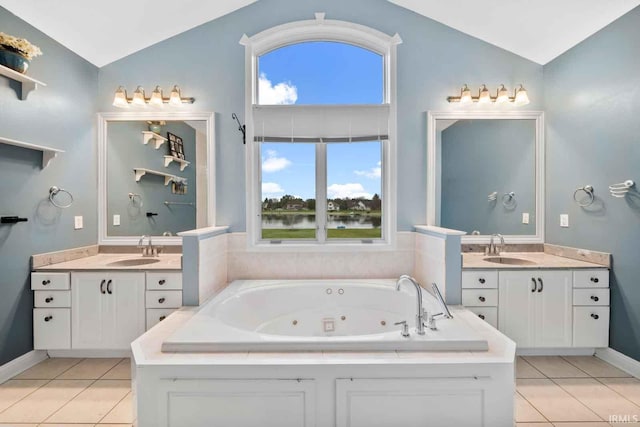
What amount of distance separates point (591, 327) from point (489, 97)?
2.08 metres

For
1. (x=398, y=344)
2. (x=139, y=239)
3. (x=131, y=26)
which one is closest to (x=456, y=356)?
(x=398, y=344)

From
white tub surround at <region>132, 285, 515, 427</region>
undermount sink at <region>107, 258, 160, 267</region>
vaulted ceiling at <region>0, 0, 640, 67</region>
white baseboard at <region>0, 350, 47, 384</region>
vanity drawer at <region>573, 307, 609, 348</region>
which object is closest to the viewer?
white tub surround at <region>132, 285, 515, 427</region>

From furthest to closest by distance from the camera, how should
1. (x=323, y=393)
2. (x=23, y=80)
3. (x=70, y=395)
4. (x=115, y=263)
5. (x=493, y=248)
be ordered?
(x=493, y=248)
(x=115, y=263)
(x=23, y=80)
(x=70, y=395)
(x=323, y=393)

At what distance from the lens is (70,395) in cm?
210

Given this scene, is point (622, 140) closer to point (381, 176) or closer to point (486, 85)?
point (486, 85)

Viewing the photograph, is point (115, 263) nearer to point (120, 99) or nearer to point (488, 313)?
point (120, 99)

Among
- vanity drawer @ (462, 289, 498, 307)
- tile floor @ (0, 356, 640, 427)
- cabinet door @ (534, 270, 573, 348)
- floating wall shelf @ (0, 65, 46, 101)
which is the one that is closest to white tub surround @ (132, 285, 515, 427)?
tile floor @ (0, 356, 640, 427)

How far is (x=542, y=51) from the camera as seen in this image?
2.91 meters

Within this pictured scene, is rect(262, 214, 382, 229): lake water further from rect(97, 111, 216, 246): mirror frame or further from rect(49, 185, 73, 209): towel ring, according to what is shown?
rect(49, 185, 73, 209): towel ring

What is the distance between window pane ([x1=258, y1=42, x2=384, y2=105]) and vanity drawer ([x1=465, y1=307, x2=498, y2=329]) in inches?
78.1

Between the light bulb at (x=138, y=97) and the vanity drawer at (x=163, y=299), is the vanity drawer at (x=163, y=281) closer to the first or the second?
the vanity drawer at (x=163, y=299)

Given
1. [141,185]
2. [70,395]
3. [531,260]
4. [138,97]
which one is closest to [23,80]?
[138,97]

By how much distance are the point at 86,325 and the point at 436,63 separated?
12.1ft

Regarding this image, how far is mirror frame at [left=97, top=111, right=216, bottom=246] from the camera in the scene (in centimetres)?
299
